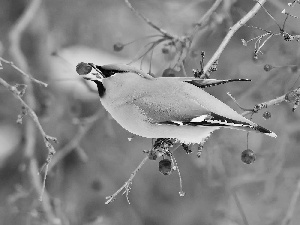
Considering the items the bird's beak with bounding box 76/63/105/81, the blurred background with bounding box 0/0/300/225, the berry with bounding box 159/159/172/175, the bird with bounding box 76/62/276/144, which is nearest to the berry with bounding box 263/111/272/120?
the bird with bounding box 76/62/276/144

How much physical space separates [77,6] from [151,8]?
0.33 m

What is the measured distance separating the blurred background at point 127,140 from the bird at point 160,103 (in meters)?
0.70

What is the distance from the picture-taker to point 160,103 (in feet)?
4.92

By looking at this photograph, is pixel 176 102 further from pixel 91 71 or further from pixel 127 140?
pixel 127 140

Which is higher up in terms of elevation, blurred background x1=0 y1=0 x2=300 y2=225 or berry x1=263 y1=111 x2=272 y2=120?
blurred background x1=0 y1=0 x2=300 y2=225

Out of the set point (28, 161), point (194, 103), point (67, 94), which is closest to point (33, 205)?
point (28, 161)

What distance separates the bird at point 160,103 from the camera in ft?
4.83

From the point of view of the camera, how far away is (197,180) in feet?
8.52

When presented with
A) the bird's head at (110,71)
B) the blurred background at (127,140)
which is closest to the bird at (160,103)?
the bird's head at (110,71)

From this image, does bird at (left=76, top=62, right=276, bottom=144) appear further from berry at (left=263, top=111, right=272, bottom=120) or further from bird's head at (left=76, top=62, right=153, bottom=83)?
berry at (left=263, top=111, right=272, bottom=120)

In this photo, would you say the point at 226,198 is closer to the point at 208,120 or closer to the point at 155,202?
the point at 155,202

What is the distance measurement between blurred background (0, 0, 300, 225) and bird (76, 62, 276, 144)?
0.70 meters

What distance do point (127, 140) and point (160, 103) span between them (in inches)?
47.5

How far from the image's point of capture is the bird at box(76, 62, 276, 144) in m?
1.47
